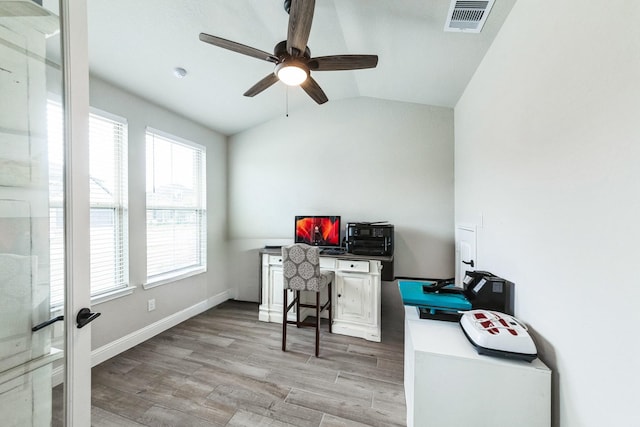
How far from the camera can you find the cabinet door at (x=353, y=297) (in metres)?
2.71

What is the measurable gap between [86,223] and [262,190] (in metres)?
2.74

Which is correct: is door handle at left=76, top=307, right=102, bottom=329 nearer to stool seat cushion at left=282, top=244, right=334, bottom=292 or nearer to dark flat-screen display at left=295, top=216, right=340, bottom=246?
stool seat cushion at left=282, top=244, right=334, bottom=292

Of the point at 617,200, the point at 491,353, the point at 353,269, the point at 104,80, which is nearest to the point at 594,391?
the point at 491,353

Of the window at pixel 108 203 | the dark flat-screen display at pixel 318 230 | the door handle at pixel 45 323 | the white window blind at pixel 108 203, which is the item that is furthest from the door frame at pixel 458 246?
the white window blind at pixel 108 203

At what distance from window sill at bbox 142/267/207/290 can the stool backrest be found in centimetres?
151

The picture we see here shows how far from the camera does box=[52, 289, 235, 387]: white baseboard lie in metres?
2.19

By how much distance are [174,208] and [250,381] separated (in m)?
2.20

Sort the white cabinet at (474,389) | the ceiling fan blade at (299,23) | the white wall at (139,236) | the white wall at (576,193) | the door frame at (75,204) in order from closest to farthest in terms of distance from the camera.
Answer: the white wall at (576,193), the door frame at (75,204), the white cabinet at (474,389), the ceiling fan blade at (299,23), the white wall at (139,236)

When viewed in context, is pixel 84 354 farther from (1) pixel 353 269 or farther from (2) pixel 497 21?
(2) pixel 497 21

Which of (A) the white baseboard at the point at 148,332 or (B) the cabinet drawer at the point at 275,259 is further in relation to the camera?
(B) the cabinet drawer at the point at 275,259

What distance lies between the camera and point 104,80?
2238 mm

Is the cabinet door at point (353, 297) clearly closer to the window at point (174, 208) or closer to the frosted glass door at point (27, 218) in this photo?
the window at point (174, 208)

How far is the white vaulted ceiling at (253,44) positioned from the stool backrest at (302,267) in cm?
189

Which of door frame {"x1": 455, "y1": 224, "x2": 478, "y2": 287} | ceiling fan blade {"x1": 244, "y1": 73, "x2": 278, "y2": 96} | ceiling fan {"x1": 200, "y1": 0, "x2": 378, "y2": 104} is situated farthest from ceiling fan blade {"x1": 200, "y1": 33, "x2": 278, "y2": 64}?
door frame {"x1": 455, "y1": 224, "x2": 478, "y2": 287}
